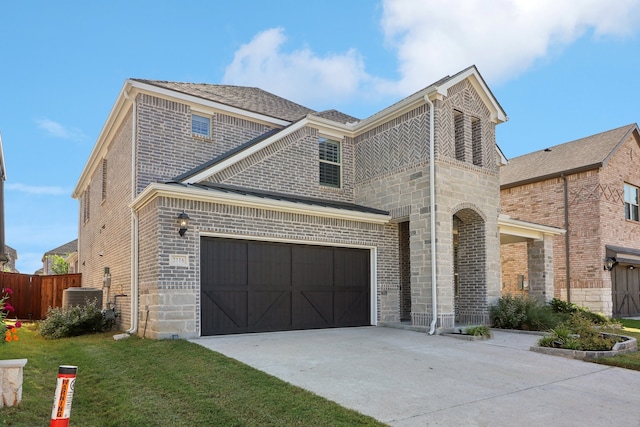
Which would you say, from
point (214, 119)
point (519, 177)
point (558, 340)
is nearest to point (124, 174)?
point (214, 119)

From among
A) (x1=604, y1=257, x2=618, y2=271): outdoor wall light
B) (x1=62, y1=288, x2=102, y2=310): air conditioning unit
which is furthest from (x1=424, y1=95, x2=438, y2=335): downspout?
(x1=604, y1=257, x2=618, y2=271): outdoor wall light

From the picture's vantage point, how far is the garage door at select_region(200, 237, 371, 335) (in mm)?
10695

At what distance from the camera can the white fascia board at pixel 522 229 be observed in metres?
14.6

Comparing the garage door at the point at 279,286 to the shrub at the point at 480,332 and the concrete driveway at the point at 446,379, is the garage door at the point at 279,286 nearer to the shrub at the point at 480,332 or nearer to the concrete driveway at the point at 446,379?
the concrete driveway at the point at 446,379

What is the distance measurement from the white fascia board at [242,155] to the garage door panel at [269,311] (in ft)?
10.2

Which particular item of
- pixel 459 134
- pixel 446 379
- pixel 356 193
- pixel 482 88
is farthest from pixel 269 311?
pixel 482 88

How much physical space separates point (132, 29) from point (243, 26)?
111 inches

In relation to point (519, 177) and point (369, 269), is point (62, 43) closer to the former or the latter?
point (369, 269)

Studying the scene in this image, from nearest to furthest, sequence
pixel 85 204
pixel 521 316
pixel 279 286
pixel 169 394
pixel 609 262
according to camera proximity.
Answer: pixel 169 394, pixel 279 286, pixel 521 316, pixel 609 262, pixel 85 204

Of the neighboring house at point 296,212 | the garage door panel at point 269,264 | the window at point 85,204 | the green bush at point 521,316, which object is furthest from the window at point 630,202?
the window at point 85,204

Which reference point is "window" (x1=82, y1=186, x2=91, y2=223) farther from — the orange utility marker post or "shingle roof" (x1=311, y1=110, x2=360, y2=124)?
the orange utility marker post

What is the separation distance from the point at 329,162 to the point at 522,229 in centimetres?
678

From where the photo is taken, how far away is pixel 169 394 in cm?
577

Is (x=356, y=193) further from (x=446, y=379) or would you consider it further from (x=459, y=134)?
(x=446, y=379)
